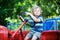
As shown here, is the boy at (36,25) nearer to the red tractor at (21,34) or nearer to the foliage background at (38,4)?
the red tractor at (21,34)

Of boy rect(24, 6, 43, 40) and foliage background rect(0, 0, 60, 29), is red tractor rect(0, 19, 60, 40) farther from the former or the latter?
foliage background rect(0, 0, 60, 29)

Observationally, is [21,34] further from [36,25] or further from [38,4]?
[38,4]

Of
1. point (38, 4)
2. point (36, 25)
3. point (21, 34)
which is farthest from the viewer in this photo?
point (38, 4)

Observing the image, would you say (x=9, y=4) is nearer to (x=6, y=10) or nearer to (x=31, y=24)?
(x=6, y=10)

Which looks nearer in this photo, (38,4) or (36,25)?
(36,25)

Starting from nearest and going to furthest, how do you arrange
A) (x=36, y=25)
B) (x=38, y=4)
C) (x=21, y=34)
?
(x=36, y=25) < (x=21, y=34) < (x=38, y=4)

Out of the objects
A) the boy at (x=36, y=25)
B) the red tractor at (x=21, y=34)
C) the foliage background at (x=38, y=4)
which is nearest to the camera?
the red tractor at (x=21, y=34)

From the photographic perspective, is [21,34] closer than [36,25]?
No

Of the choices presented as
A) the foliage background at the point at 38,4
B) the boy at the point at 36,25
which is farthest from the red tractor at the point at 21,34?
the foliage background at the point at 38,4

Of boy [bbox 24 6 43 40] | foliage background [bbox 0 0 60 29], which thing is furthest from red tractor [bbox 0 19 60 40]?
foliage background [bbox 0 0 60 29]

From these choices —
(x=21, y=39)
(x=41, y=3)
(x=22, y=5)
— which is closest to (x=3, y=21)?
(x=22, y=5)

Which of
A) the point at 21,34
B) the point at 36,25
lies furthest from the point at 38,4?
the point at 36,25

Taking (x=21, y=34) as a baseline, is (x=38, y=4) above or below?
above

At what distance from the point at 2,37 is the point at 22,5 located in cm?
915
